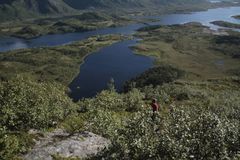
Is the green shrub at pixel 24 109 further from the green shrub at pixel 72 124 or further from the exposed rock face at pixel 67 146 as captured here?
the exposed rock face at pixel 67 146

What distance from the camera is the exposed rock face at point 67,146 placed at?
1689 inches

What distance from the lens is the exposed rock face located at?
42.9 m

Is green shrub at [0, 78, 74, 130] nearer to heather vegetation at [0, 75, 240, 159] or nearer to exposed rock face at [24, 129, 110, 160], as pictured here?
heather vegetation at [0, 75, 240, 159]

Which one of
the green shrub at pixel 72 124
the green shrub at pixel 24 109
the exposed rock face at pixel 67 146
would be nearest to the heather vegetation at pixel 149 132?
the green shrub at pixel 24 109

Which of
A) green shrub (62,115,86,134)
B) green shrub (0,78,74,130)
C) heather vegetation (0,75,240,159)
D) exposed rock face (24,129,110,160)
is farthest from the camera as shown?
green shrub (62,115,86,134)

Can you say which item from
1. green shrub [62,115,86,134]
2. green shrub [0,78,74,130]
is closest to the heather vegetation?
green shrub [0,78,74,130]

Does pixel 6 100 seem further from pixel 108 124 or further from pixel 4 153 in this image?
pixel 4 153

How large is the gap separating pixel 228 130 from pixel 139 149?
8.27 meters

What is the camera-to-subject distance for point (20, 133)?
4697cm

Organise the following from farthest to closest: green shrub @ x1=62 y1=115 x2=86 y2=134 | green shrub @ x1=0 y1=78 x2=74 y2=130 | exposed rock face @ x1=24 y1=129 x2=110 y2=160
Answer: green shrub @ x1=62 y1=115 x2=86 y2=134 < green shrub @ x1=0 y1=78 x2=74 y2=130 < exposed rock face @ x1=24 y1=129 x2=110 y2=160

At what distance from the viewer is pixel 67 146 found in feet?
150

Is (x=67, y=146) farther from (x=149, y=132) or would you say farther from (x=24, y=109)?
(x=24, y=109)

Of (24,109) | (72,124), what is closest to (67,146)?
(24,109)

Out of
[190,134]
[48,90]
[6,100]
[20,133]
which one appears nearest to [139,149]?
[190,134]
